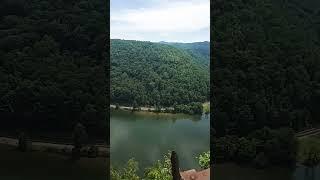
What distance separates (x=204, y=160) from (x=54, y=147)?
2014 millimetres

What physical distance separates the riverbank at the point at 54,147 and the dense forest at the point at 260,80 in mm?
1259

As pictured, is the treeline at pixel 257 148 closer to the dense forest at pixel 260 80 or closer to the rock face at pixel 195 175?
the dense forest at pixel 260 80

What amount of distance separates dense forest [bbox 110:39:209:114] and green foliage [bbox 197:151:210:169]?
595 mm

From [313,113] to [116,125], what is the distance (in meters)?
2.47

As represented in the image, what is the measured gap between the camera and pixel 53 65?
5.02 meters

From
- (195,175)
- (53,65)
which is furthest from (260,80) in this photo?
(53,65)

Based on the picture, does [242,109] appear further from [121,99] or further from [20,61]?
[20,61]

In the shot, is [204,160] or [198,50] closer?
[204,160]

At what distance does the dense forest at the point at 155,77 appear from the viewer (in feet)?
20.1

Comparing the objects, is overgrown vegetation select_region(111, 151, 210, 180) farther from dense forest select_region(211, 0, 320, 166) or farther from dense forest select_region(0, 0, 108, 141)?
dense forest select_region(0, 0, 108, 141)

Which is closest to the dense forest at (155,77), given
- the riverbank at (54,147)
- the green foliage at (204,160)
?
the green foliage at (204,160)

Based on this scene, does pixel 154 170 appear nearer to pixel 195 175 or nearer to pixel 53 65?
pixel 195 175

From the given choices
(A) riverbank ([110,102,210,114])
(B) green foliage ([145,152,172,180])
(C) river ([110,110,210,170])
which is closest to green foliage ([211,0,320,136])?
(C) river ([110,110,210,170])

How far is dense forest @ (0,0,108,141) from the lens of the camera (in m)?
4.96
